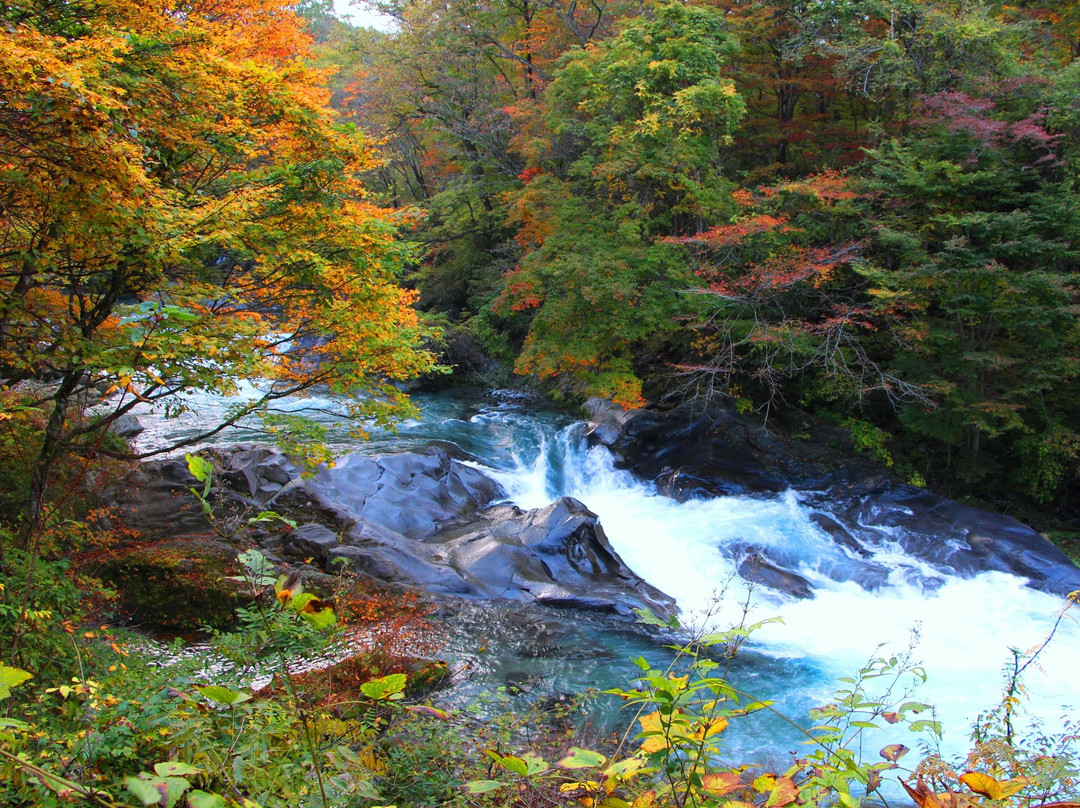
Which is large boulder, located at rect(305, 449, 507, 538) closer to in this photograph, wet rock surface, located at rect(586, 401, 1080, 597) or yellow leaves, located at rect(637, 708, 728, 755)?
wet rock surface, located at rect(586, 401, 1080, 597)

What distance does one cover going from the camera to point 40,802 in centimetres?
173

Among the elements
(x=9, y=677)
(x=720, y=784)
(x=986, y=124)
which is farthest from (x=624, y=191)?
(x=9, y=677)

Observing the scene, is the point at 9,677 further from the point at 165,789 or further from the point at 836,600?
the point at 836,600

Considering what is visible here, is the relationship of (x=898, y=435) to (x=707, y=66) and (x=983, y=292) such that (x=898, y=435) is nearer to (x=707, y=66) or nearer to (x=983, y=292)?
(x=983, y=292)

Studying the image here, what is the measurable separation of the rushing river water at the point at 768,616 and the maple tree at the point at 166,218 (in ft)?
4.24

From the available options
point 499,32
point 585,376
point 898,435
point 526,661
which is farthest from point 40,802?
point 499,32

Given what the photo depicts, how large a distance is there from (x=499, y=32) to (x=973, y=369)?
15.5m

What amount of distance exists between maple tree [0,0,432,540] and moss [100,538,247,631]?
1.34 m

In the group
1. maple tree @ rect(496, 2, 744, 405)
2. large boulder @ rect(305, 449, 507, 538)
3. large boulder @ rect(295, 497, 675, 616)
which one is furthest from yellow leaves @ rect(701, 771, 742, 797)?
maple tree @ rect(496, 2, 744, 405)

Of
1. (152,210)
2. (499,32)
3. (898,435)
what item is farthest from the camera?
(499,32)

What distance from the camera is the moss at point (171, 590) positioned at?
6.37m

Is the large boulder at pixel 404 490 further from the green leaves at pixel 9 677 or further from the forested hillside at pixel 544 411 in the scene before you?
the green leaves at pixel 9 677

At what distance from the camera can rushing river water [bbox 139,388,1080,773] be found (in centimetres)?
650

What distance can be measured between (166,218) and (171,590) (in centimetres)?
410
